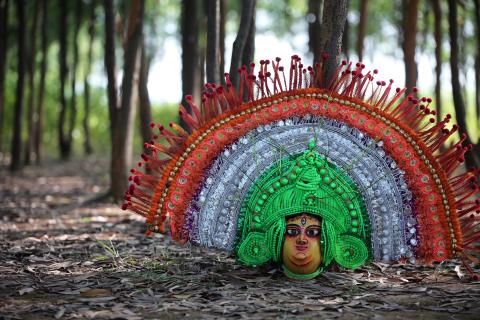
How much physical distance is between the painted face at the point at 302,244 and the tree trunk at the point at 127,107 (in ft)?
14.2

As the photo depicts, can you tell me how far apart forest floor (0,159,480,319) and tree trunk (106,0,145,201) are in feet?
7.00

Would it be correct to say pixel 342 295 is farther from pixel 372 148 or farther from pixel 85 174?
pixel 85 174

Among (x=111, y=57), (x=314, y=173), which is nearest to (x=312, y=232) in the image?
(x=314, y=173)

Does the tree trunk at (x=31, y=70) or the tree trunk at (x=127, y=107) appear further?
the tree trunk at (x=31, y=70)

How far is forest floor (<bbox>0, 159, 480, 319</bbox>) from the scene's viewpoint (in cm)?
376

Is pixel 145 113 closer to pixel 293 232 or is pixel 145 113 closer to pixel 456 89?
pixel 456 89

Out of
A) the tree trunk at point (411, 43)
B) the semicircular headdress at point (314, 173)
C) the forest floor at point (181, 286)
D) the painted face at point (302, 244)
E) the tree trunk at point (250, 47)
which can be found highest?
the tree trunk at point (411, 43)

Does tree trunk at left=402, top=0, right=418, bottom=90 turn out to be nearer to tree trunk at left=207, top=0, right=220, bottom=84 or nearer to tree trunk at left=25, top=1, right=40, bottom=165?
tree trunk at left=207, top=0, right=220, bottom=84

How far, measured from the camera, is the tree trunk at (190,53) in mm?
7469

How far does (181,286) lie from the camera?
429 cm

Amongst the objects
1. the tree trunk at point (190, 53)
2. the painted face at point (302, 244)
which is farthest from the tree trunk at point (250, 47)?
the painted face at point (302, 244)

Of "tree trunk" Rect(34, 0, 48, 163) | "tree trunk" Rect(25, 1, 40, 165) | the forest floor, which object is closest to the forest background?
the forest floor

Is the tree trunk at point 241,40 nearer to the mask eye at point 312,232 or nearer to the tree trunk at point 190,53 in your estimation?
the tree trunk at point 190,53

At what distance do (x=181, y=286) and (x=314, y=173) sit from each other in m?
1.13
